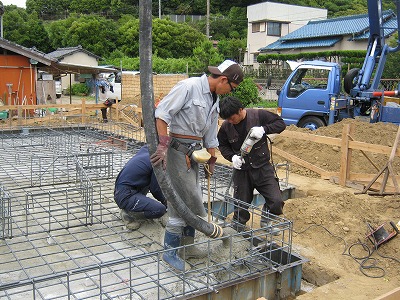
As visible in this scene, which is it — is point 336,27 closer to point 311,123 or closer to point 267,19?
point 267,19

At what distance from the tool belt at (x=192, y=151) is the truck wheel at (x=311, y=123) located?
769 centimetres

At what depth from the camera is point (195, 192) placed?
139 inches

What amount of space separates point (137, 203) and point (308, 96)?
7361 mm

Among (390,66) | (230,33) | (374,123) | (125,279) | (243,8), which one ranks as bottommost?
(125,279)

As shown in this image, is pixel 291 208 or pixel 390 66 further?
pixel 390 66

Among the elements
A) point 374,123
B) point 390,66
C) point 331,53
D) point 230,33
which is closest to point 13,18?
point 230,33

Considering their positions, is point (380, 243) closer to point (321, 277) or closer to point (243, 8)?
point (321, 277)

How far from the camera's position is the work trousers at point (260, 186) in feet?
14.3

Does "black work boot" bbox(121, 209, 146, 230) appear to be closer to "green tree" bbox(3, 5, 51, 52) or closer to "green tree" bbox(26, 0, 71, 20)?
"green tree" bbox(3, 5, 51, 52)

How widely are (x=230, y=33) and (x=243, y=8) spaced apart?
5148mm

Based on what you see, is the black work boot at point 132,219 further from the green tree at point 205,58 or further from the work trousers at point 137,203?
the green tree at point 205,58

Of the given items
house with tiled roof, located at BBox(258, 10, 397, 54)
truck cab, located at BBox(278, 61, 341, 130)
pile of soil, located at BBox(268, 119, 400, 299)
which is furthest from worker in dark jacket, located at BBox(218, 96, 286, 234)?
house with tiled roof, located at BBox(258, 10, 397, 54)

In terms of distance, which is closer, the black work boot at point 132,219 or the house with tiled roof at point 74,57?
the black work boot at point 132,219

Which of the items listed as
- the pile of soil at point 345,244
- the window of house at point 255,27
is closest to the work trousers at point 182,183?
the pile of soil at point 345,244
